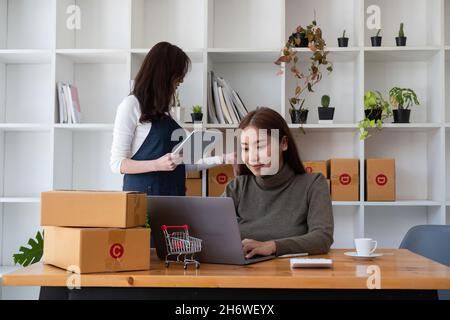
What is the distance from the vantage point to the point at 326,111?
383cm

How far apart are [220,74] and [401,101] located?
113 cm

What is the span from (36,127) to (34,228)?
741mm

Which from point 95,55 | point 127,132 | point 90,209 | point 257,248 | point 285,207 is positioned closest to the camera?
point 90,209

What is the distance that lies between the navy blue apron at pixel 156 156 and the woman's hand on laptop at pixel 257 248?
3.62 ft

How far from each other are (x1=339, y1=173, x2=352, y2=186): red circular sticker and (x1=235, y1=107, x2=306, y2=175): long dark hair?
138cm

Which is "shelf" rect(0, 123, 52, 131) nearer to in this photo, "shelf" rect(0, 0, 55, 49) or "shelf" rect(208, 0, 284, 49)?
"shelf" rect(0, 0, 55, 49)

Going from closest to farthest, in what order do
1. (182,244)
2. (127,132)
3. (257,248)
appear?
(182,244) → (257,248) → (127,132)

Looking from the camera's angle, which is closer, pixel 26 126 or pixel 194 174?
pixel 194 174

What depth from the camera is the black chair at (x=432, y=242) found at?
2566mm

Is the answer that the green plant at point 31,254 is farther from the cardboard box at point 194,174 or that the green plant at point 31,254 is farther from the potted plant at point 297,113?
the potted plant at point 297,113

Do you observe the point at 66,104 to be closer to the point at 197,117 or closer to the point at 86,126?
the point at 86,126

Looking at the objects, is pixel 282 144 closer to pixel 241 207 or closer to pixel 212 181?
pixel 241 207

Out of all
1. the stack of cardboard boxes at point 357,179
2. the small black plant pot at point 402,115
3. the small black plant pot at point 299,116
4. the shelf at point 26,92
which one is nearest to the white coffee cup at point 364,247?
the stack of cardboard boxes at point 357,179

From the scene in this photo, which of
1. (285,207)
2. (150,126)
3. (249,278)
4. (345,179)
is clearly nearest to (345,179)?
(345,179)
